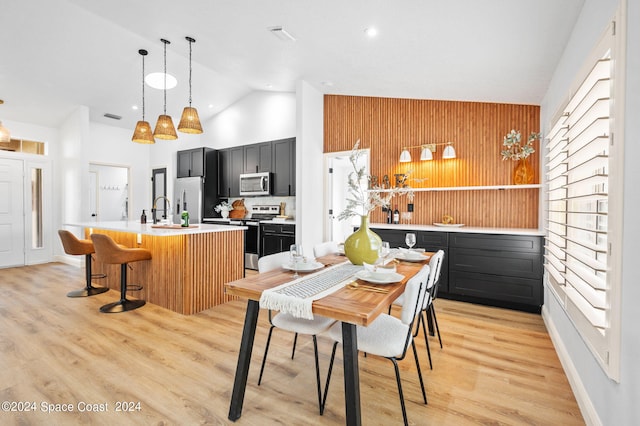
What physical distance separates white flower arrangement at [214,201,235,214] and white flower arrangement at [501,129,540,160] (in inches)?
194

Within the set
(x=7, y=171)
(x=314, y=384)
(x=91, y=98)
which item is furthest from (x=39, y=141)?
(x=314, y=384)

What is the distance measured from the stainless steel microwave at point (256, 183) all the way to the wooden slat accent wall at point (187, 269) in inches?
77.3

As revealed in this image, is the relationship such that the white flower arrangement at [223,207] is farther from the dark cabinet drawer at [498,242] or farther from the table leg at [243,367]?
the table leg at [243,367]

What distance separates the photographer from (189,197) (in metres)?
6.39

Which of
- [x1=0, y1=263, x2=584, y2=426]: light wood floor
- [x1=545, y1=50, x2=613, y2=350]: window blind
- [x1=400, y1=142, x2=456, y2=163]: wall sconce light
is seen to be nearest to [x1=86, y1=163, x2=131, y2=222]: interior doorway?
[x1=0, y1=263, x2=584, y2=426]: light wood floor

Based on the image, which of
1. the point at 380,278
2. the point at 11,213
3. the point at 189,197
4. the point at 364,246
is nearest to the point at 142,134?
the point at 189,197

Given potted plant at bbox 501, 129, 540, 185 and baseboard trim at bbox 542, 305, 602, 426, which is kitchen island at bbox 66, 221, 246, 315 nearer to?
baseboard trim at bbox 542, 305, 602, 426

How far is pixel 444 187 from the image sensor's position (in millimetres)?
4262

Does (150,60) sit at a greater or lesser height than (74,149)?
greater

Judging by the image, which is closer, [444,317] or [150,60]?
[444,317]

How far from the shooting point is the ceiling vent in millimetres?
3132

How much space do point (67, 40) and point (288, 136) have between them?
3.25m

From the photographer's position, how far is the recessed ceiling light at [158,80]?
204 inches

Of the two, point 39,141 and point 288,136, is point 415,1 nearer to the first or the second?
point 288,136
